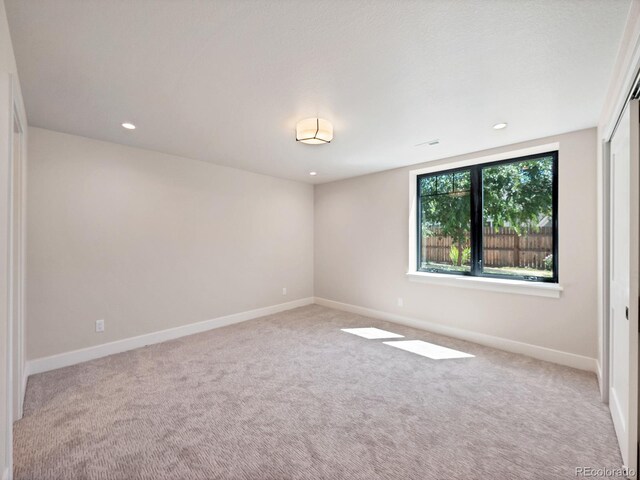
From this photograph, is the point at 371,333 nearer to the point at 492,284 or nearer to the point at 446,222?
the point at 492,284

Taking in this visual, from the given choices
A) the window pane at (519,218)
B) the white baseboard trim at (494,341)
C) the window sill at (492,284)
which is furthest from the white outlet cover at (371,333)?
the window pane at (519,218)

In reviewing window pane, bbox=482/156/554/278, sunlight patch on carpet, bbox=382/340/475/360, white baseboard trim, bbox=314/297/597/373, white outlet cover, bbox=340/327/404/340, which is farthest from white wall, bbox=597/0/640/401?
white outlet cover, bbox=340/327/404/340

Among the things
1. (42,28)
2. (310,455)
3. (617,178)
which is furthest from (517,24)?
(310,455)

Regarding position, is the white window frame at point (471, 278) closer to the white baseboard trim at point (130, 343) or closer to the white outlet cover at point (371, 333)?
the white outlet cover at point (371, 333)

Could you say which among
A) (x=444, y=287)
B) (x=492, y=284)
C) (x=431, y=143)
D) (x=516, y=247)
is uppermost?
(x=431, y=143)

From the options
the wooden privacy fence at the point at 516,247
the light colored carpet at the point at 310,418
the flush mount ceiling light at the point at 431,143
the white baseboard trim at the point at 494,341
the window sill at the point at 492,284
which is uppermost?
the flush mount ceiling light at the point at 431,143

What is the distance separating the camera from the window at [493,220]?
Answer: 130 inches

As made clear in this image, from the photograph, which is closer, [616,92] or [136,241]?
[616,92]

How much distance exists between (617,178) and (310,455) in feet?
9.25

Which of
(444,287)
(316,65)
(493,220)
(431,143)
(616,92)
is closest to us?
(316,65)

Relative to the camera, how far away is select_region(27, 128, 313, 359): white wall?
293 centimetres

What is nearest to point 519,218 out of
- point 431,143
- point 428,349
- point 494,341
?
point 431,143

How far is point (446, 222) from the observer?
4133mm

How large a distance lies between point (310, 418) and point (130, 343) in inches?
102
